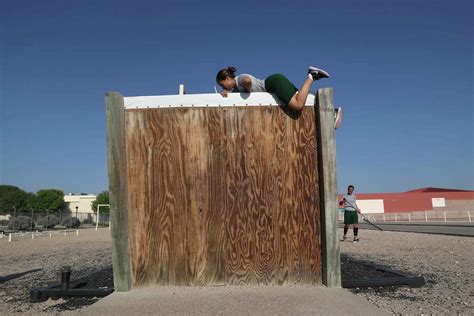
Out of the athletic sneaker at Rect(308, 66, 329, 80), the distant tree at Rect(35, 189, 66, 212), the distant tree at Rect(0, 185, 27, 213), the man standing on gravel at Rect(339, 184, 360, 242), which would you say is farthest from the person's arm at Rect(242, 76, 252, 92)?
the distant tree at Rect(35, 189, 66, 212)

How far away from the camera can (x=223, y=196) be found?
3.46 m

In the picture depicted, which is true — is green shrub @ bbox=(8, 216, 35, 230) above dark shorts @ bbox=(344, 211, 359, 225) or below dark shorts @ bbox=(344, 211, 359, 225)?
below

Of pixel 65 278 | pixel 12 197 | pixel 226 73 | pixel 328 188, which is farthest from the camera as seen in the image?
pixel 12 197

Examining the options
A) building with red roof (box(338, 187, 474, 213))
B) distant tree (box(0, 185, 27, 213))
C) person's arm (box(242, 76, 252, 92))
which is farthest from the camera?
distant tree (box(0, 185, 27, 213))

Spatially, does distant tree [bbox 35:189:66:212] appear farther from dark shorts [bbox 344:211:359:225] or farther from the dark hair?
the dark hair

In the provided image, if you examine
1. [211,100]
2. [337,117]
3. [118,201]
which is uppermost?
[211,100]

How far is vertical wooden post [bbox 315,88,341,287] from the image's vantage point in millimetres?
3318

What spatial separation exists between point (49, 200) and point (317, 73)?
87771 millimetres

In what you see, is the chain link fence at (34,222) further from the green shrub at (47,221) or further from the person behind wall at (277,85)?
the person behind wall at (277,85)

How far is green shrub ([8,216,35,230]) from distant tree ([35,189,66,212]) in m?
47.2

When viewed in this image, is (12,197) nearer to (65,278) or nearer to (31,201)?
(31,201)

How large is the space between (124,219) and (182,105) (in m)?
1.22

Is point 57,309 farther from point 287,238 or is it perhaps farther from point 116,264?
point 287,238

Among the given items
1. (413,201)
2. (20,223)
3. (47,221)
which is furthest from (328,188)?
(413,201)
